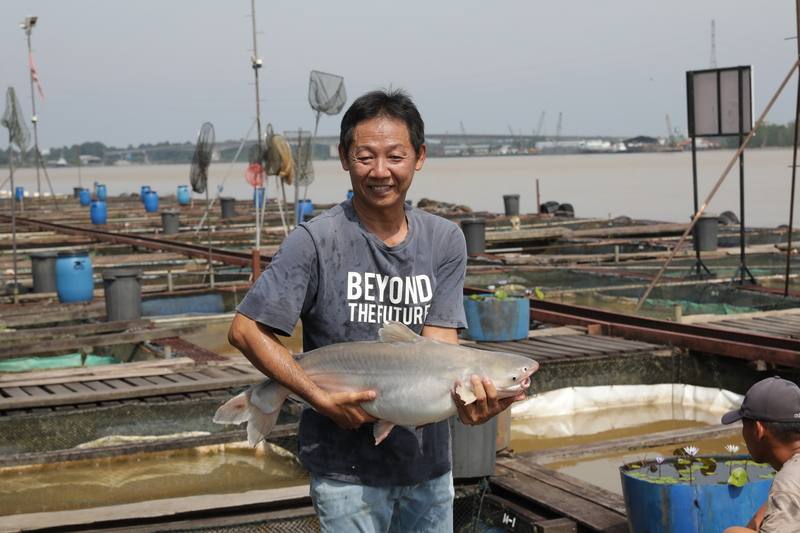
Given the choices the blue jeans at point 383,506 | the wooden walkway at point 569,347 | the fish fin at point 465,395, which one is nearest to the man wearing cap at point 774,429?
the blue jeans at point 383,506

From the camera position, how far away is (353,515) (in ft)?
10.2

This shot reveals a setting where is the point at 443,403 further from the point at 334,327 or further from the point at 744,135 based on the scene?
the point at 744,135

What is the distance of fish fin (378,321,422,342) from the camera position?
9.90 ft

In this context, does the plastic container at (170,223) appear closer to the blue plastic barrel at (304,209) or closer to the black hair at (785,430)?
the blue plastic barrel at (304,209)

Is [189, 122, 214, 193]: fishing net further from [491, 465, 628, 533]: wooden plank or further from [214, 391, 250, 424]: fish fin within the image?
[214, 391, 250, 424]: fish fin

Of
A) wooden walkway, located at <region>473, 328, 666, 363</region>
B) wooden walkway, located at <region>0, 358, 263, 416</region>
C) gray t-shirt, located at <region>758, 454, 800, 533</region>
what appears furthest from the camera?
wooden walkway, located at <region>473, 328, 666, 363</region>

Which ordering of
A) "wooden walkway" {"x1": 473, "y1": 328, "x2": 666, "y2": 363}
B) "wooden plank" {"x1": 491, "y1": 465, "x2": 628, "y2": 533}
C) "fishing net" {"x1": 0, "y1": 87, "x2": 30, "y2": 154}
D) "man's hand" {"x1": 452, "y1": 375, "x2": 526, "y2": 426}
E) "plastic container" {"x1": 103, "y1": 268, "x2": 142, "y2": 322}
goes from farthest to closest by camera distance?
"fishing net" {"x1": 0, "y1": 87, "x2": 30, "y2": 154}
"plastic container" {"x1": 103, "y1": 268, "x2": 142, "y2": 322}
"wooden walkway" {"x1": 473, "y1": 328, "x2": 666, "y2": 363}
"wooden plank" {"x1": 491, "y1": 465, "x2": 628, "y2": 533}
"man's hand" {"x1": 452, "y1": 375, "x2": 526, "y2": 426}

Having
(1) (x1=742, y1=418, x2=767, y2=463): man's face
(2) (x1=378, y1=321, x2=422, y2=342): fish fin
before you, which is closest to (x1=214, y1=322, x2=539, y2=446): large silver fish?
(2) (x1=378, y1=321, x2=422, y2=342): fish fin

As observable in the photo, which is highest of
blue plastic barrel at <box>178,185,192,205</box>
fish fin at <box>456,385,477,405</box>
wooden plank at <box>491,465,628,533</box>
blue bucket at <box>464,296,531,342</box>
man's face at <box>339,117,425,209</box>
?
man's face at <box>339,117,425,209</box>

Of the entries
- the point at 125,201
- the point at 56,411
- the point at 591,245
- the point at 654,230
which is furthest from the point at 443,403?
the point at 125,201

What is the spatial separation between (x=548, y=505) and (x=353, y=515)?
302 centimetres

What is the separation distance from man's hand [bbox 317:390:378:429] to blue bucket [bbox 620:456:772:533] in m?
2.12

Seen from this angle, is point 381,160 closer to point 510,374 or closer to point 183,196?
point 510,374

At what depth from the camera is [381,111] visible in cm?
317
